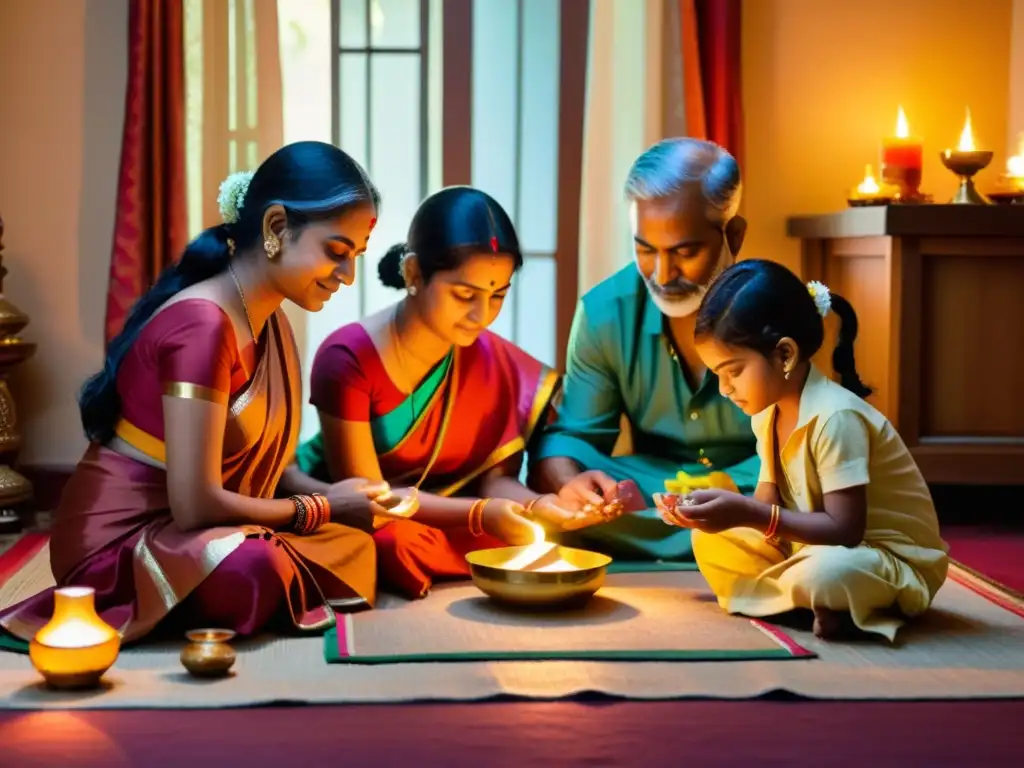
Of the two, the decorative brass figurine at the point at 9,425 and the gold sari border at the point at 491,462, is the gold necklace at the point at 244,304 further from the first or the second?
the decorative brass figurine at the point at 9,425

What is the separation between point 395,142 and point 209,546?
8.95 ft

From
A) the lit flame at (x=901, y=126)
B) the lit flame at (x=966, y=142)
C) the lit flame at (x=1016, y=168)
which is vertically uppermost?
the lit flame at (x=901, y=126)

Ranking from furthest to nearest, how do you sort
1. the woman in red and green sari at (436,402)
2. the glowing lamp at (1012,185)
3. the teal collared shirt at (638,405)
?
the glowing lamp at (1012,185) < the teal collared shirt at (638,405) < the woman in red and green sari at (436,402)

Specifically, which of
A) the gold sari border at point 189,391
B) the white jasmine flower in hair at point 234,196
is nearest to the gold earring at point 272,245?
the white jasmine flower in hair at point 234,196

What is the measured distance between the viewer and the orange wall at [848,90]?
16.3 feet

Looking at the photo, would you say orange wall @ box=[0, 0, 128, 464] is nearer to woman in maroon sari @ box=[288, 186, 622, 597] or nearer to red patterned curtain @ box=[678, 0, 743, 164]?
woman in maroon sari @ box=[288, 186, 622, 597]

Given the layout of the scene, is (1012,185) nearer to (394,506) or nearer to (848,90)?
(848,90)

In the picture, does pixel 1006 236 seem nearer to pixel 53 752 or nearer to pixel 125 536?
pixel 125 536

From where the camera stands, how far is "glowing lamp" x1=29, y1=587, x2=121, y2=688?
2529 mm

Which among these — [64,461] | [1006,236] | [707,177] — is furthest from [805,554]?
[64,461]

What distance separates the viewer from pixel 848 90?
499cm

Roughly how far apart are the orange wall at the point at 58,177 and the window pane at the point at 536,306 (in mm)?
1454

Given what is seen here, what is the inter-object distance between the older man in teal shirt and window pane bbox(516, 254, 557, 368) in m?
1.39

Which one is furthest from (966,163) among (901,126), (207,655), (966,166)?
(207,655)
